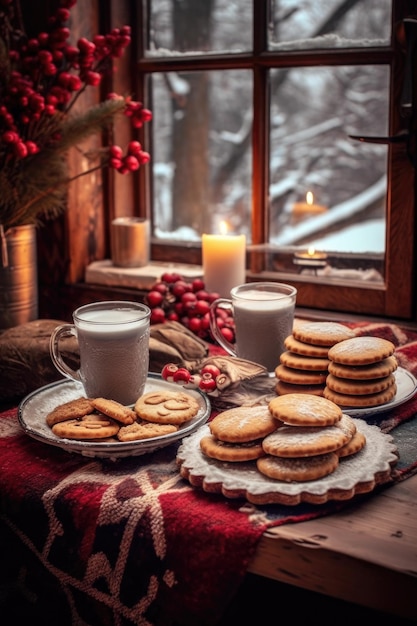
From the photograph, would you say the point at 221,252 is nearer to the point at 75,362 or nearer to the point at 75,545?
the point at 75,362

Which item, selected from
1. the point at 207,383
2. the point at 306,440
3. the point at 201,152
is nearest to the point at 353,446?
the point at 306,440

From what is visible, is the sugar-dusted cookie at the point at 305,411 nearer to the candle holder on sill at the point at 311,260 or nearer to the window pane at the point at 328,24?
the candle holder on sill at the point at 311,260

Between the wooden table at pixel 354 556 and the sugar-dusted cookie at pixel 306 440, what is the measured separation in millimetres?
75

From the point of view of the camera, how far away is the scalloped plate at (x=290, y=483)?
0.89 metres

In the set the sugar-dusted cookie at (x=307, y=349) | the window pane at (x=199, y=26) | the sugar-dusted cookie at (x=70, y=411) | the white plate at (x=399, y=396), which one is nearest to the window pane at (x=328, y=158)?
the window pane at (x=199, y=26)

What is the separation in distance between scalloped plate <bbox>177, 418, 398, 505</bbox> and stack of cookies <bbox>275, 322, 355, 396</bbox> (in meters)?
0.14

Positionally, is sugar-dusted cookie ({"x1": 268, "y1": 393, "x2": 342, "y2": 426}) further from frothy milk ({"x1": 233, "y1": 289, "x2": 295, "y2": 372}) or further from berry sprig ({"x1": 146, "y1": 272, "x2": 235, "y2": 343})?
berry sprig ({"x1": 146, "y1": 272, "x2": 235, "y2": 343})

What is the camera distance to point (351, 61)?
1.61 m

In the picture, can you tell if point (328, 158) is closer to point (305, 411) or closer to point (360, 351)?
point (360, 351)

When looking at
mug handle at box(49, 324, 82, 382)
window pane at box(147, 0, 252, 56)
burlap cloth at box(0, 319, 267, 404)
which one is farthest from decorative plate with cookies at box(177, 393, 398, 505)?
window pane at box(147, 0, 252, 56)

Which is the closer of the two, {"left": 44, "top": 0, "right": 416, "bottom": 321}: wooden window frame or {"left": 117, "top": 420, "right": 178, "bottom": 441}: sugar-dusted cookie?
{"left": 117, "top": 420, "right": 178, "bottom": 441}: sugar-dusted cookie

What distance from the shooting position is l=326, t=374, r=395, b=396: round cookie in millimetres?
1082

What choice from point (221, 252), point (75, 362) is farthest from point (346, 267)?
point (75, 362)

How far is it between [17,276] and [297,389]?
0.69 metres
